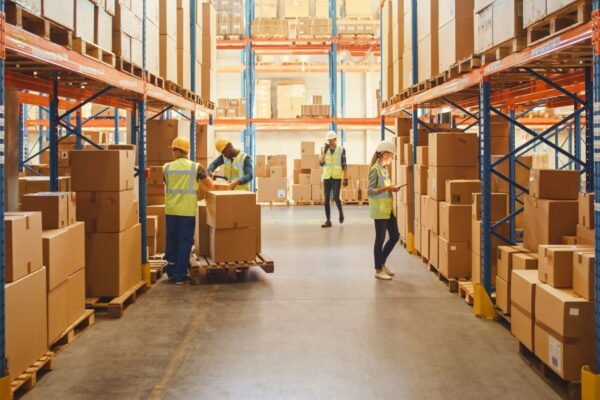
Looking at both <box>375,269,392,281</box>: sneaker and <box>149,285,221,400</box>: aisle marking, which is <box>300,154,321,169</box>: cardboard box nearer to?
<box>375,269,392,281</box>: sneaker

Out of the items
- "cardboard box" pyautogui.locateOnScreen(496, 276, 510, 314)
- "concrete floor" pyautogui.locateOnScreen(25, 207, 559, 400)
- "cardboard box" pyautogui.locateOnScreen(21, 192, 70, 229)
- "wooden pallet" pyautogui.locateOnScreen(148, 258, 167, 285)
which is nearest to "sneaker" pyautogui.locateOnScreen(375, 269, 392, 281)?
"concrete floor" pyautogui.locateOnScreen(25, 207, 559, 400)

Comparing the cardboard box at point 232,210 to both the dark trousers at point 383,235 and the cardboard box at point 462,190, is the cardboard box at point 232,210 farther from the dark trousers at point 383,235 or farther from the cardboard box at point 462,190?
the cardboard box at point 462,190

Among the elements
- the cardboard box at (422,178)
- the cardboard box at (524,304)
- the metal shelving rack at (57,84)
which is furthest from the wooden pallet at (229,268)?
the cardboard box at (524,304)

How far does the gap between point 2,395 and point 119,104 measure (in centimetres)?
710

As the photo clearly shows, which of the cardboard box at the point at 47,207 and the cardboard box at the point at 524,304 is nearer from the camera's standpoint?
the cardboard box at the point at 524,304

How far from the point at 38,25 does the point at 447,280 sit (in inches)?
207

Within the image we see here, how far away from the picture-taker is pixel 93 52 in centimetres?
605

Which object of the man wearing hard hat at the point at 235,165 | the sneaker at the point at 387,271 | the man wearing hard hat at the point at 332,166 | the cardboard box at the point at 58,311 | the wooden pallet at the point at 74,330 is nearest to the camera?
the cardboard box at the point at 58,311

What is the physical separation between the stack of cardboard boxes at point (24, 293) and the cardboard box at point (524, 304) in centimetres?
361

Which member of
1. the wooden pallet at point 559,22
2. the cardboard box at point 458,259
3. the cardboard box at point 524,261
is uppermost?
the wooden pallet at point 559,22

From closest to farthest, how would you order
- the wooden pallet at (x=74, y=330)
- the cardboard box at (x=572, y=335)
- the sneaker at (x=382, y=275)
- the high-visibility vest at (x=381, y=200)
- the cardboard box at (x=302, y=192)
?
the cardboard box at (x=572, y=335) < the wooden pallet at (x=74, y=330) < the high-visibility vest at (x=381, y=200) < the sneaker at (x=382, y=275) < the cardboard box at (x=302, y=192)

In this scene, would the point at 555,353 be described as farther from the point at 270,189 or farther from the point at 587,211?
the point at 270,189

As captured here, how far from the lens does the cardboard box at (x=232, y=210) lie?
778cm

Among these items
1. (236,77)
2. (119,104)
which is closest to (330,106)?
(236,77)
